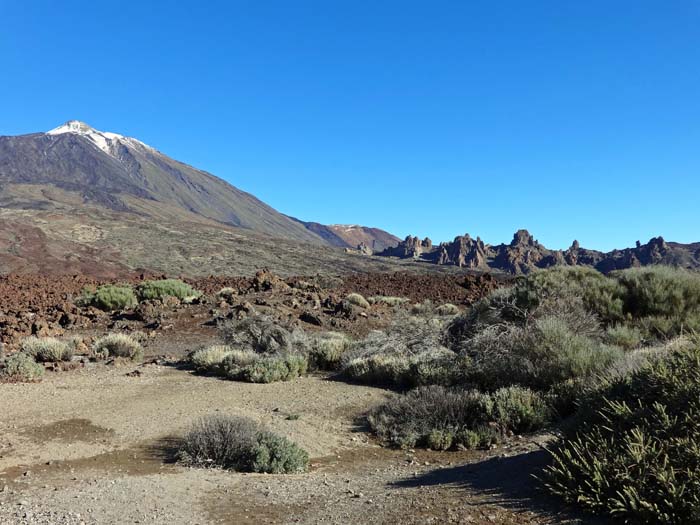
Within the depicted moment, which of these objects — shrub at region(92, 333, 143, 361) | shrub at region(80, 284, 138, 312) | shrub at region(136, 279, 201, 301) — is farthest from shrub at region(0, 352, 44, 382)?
shrub at region(136, 279, 201, 301)

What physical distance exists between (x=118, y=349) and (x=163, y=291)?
21.6 feet

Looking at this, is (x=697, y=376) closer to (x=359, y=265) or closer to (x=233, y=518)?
(x=233, y=518)

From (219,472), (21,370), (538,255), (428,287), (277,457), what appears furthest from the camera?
(538,255)

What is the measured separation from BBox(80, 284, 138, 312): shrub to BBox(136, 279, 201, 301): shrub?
22.1 inches

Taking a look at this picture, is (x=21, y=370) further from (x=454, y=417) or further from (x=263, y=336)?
(x=454, y=417)

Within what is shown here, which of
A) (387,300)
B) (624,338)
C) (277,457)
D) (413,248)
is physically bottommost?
(277,457)

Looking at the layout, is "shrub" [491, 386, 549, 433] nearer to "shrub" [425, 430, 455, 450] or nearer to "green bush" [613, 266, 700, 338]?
"shrub" [425, 430, 455, 450]

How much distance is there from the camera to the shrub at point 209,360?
438 inches

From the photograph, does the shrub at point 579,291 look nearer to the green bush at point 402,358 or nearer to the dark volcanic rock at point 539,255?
the green bush at point 402,358

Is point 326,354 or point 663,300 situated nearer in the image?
point 663,300

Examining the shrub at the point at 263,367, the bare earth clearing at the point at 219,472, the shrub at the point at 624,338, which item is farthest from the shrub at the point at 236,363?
the shrub at the point at 624,338

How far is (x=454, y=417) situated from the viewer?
7.36 meters

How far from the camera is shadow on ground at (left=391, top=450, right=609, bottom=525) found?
404cm

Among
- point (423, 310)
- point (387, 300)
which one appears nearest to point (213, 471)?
point (423, 310)
